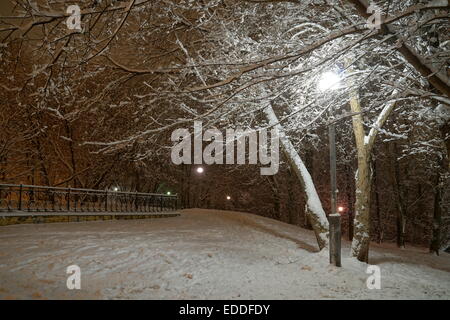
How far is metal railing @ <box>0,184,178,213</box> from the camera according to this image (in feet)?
40.6

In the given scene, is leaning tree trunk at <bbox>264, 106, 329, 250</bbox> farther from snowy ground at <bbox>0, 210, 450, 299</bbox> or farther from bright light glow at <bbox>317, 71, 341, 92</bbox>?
bright light glow at <bbox>317, 71, 341, 92</bbox>

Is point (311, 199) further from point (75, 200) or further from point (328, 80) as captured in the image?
point (75, 200)

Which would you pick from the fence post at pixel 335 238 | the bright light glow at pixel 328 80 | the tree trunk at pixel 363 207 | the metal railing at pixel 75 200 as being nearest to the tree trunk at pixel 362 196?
the tree trunk at pixel 363 207

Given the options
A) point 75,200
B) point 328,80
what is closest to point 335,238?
Answer: point 328,80

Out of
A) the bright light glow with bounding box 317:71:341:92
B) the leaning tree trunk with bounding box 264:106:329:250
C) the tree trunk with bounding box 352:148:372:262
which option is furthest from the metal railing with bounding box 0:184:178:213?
the tree trunk with bounding box 352:148:372:262

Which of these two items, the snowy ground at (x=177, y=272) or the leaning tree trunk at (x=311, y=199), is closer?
the snowy ground at (x=177, y=272)

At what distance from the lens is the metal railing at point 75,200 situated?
12383 millimetres

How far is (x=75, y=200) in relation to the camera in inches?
571

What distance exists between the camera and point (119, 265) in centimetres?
648

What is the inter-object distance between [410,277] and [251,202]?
30855mm

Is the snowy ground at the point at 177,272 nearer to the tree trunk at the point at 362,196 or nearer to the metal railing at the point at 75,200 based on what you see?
the tree trunk at the point at 362,196

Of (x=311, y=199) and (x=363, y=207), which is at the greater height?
(x=311, y=199)

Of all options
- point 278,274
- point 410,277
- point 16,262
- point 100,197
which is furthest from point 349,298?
point 100,197

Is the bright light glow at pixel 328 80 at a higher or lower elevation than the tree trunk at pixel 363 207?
higher
